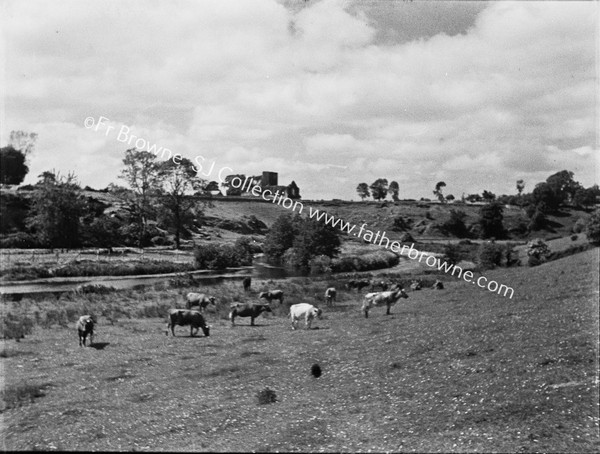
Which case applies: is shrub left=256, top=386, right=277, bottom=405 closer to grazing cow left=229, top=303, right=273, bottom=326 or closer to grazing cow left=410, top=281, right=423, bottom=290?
grazing cow left=229, top=303, right=273, bottom=326

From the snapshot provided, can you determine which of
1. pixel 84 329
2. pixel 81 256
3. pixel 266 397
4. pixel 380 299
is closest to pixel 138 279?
pixel 81 256

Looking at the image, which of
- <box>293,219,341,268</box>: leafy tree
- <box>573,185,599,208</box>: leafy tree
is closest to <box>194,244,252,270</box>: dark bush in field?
<box>293,219,341,268</box>: leafy tree

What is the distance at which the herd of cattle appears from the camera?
1995 centimetres

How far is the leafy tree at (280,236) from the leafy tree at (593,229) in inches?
900

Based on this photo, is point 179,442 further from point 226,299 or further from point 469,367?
point 226,299

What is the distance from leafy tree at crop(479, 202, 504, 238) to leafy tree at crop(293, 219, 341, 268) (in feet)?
40.7

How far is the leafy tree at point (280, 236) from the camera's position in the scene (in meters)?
18.4

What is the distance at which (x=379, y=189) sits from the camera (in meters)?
20.1

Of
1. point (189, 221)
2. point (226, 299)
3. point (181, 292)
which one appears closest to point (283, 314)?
point (226, 299)

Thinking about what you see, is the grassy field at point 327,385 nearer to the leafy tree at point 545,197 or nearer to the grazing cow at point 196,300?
the grazing cow at point 196,300

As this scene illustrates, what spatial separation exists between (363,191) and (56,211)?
555 inches

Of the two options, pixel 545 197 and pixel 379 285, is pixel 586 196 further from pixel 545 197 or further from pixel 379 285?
pixel 379 285

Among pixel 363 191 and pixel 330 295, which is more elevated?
pixel 363 191

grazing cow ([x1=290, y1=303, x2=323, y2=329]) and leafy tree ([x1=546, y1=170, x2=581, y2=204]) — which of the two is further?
leafy tree ([x1=546, y1=170, x2=581, y2=204])
